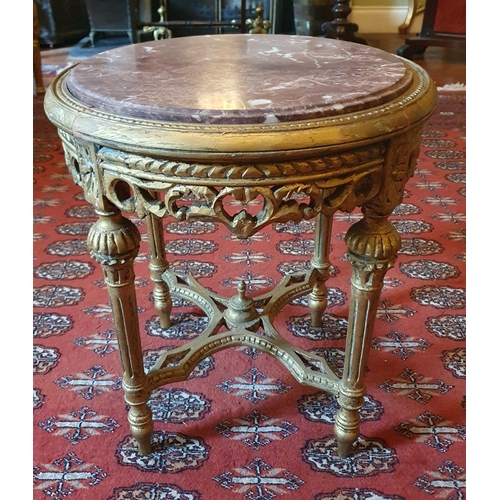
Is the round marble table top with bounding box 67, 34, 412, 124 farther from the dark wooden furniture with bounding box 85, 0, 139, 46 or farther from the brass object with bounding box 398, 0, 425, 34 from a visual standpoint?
the brass object with bounding box 398, 0, 425, 34

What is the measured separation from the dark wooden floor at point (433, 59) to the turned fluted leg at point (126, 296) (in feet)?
10.2

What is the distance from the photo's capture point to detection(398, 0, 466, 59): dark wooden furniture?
13.4 feet

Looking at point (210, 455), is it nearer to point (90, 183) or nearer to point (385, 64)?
point (90, 183)

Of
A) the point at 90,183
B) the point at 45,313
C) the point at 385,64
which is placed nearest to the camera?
the point at 90,183

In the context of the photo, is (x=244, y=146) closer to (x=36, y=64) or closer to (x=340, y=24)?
(x=36, y=64)

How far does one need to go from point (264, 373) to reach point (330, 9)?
370cm

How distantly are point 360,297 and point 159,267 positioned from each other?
66 cm

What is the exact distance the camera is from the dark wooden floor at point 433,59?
380cm

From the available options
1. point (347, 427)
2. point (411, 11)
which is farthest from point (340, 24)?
point (347, 427)

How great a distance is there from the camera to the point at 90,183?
35.1 inches

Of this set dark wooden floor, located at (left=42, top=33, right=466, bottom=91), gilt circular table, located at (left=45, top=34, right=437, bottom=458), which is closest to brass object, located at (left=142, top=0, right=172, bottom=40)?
dark wooden floor, located at (left=42, top=33, right=466, bottom=91)

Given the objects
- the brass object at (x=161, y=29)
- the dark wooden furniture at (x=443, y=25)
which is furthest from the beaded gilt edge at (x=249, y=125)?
the dark wooden furniture at (x=443, y=25)

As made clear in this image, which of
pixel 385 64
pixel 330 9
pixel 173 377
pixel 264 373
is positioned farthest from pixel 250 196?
pixel 330 9

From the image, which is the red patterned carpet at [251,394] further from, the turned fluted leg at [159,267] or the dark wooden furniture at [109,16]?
the dark wooden furniture at [109,16]
